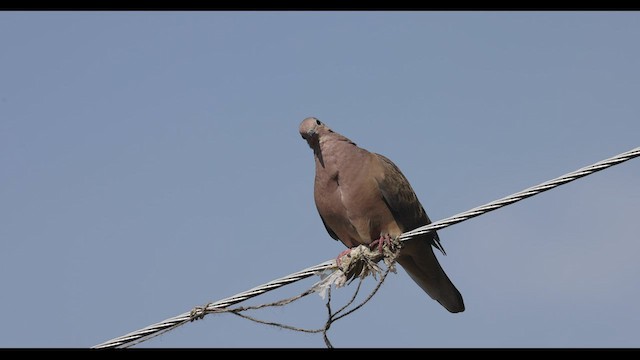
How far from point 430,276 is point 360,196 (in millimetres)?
902

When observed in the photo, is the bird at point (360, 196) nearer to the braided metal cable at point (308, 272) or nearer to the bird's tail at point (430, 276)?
the bird's tail at point (430, 276)

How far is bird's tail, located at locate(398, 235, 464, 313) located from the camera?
725 cm

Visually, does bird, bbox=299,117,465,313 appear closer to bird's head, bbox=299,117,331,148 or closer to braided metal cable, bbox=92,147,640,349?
bird's head, bbox=299,117,331,148

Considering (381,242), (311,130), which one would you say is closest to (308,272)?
(381,242)

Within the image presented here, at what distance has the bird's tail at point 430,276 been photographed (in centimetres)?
725

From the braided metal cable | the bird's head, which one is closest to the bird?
the bird's head

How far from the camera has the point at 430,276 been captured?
737cm

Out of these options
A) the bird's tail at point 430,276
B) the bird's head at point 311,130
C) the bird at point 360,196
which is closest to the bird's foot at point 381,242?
the bird at point 360,196

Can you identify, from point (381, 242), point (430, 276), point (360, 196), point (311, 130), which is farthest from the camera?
point (430, 276)

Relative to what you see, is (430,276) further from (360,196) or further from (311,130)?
(311,130)

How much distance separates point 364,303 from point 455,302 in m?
2.08

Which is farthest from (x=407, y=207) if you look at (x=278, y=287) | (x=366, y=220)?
(x=278, y=287)
